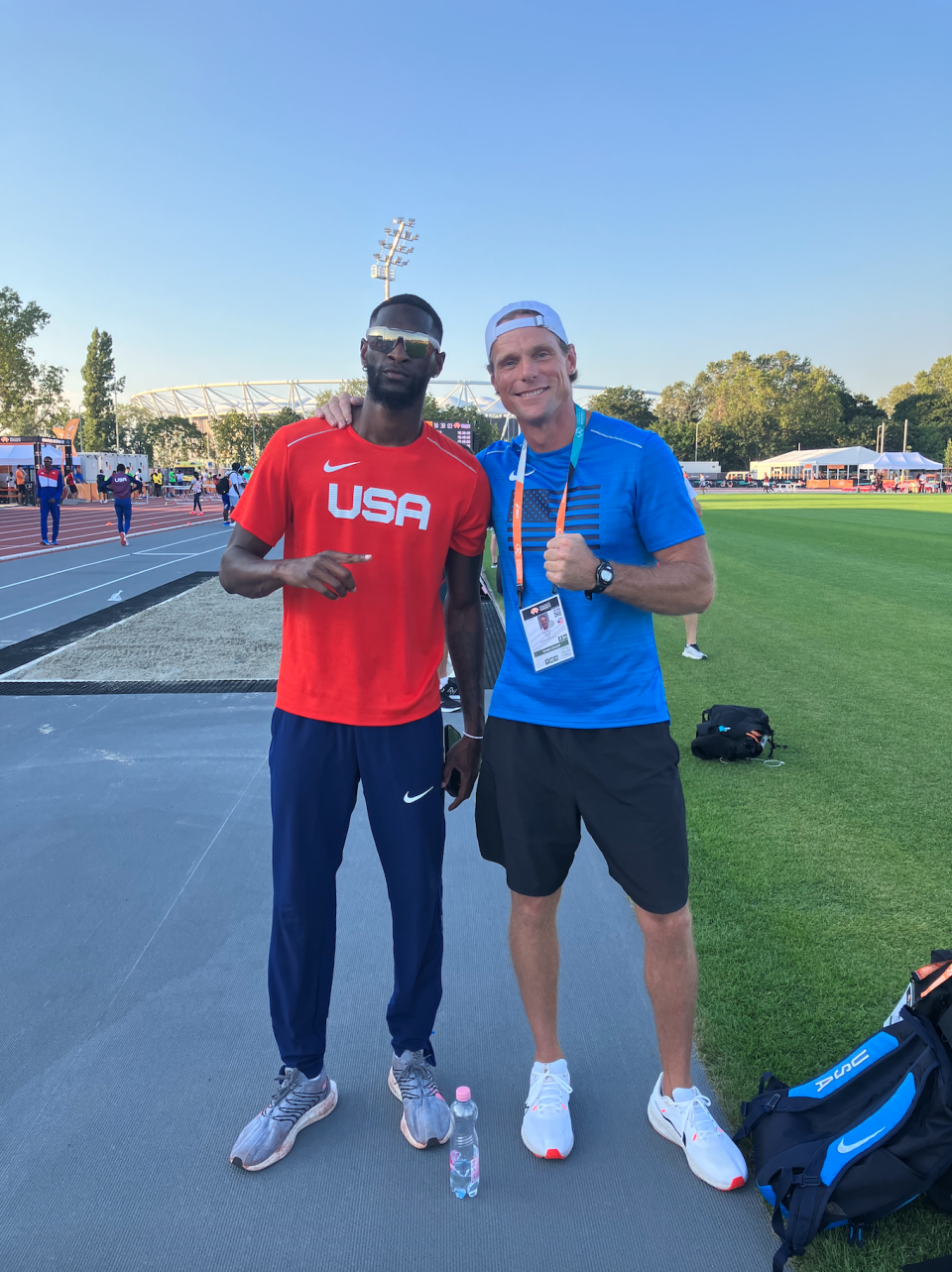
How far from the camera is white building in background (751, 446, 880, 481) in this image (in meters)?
85.0

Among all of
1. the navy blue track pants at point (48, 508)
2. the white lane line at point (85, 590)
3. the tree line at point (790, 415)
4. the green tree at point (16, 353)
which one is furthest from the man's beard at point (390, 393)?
the tree line at point (790, 415)

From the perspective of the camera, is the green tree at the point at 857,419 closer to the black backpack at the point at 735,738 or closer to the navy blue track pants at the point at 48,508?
the navy blue track pants at the point at 48,508

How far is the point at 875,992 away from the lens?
9.07ft

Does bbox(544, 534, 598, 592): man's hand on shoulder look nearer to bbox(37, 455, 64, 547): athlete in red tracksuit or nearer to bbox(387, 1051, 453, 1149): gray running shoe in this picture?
bbox(387, 1051, 453, 1149): gray running shoe

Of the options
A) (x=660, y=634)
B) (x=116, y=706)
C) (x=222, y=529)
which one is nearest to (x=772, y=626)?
(x=660, y=634)

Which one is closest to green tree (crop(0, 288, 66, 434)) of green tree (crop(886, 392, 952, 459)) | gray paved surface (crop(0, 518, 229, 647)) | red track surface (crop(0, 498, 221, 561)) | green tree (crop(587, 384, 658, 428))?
red track surface (crop(0, 498, 221, 561))

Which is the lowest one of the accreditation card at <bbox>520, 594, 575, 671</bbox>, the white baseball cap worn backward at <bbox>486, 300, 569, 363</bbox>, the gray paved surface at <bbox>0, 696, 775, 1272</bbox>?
the gray paved surface at <bbox>0, 696, 775, 1272</bbox>

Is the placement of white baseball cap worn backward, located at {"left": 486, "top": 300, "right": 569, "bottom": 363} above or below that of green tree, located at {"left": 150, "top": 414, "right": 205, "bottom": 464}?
below

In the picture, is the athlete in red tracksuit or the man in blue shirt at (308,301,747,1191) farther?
the athlete in red tracksuit

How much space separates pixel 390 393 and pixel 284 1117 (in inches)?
77.0

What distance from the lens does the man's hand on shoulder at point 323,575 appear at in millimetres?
1939

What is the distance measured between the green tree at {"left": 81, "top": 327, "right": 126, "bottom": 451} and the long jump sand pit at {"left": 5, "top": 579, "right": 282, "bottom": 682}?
73.7 metres

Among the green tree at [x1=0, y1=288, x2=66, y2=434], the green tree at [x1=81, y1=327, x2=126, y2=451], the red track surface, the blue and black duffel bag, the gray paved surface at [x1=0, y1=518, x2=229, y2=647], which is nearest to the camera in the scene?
the blue and black duffel bag

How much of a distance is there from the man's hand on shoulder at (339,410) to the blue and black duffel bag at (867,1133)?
2140 mm
